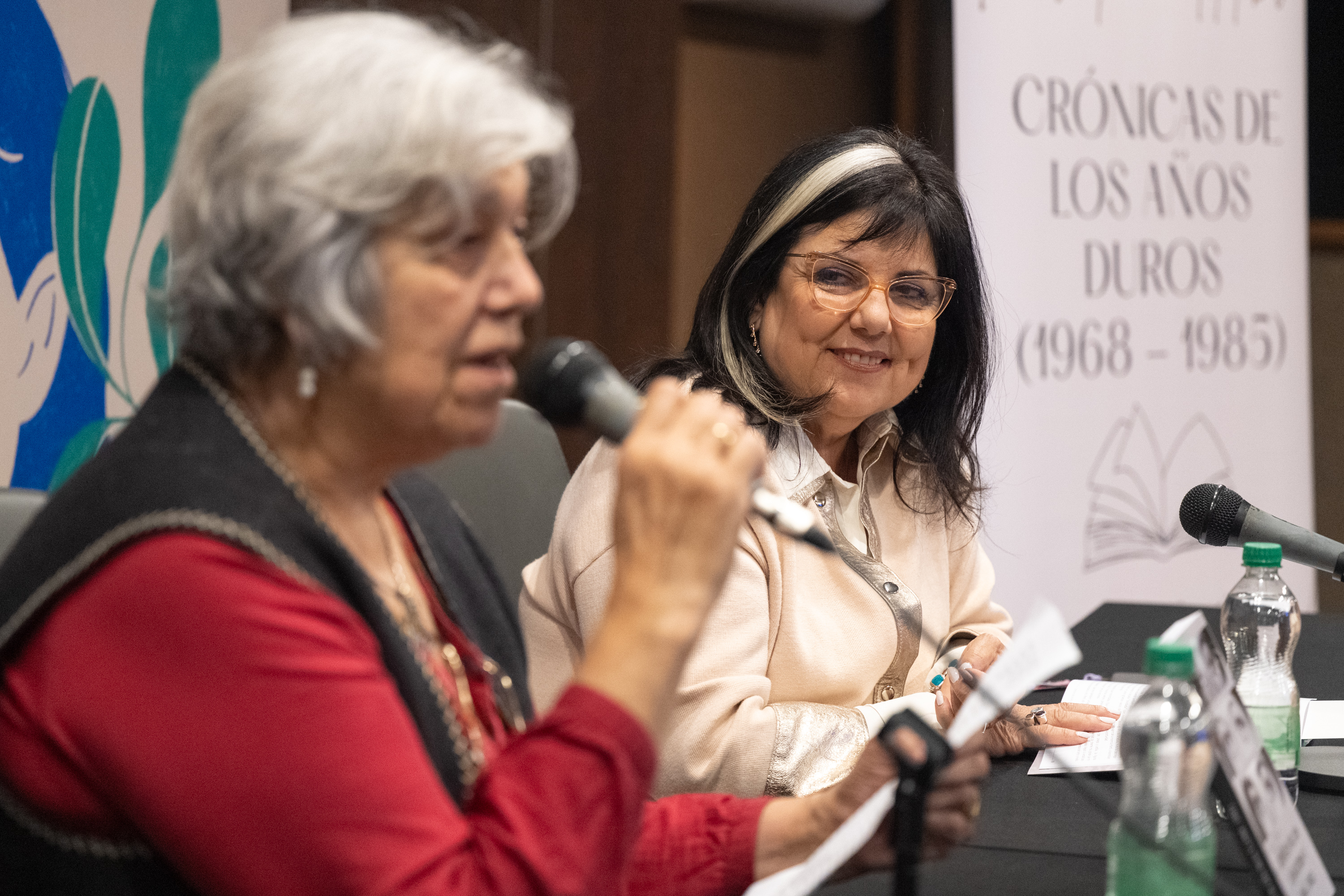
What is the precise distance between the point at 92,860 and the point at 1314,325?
4.59m

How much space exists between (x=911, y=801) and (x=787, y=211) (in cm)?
111

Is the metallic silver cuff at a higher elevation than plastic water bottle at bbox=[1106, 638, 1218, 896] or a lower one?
lower

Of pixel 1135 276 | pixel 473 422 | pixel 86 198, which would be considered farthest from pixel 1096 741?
pixel 1135 276

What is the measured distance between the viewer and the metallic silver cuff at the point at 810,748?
152cm

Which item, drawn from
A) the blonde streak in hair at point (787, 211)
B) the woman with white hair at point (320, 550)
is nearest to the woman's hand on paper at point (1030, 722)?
the blonde streak in hair at point (787, 211)

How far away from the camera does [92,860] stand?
0.82 metres

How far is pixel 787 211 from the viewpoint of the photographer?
1.84 metres

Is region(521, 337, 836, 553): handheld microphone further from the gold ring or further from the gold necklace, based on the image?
the gold necklace

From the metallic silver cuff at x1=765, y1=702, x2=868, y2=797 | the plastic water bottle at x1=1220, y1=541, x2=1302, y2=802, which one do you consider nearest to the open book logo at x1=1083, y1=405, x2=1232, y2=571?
the plastic water bottle at x1=1220, y1=541, x2=1302, y2=802

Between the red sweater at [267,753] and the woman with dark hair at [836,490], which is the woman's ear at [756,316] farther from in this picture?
the red sweater at [267,753]

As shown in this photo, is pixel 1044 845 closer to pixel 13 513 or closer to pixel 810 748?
pixel 810 748

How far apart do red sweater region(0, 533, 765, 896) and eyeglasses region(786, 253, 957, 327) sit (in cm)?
109

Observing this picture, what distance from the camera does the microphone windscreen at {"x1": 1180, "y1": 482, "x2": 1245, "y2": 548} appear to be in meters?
1.45

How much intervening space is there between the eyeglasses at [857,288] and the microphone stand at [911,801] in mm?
998
